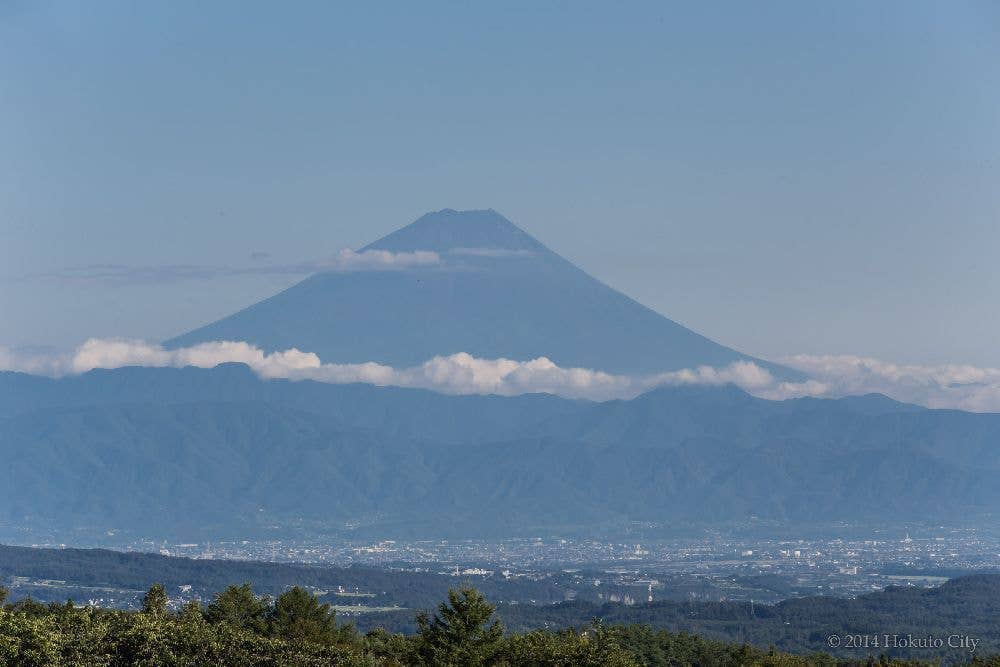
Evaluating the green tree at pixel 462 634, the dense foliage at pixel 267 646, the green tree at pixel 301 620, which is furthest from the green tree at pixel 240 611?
the green tree at pixel 462 634

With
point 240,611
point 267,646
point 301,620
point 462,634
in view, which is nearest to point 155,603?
point 240,611

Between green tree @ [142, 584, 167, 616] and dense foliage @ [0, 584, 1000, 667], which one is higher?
green tree @ [142, 584, 167, 616]

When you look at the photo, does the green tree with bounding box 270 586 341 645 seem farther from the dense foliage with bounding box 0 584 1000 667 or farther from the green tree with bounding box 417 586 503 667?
the green tree with bounding box 417 586 503 667

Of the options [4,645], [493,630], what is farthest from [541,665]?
[4,645]

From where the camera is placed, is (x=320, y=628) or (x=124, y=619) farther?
(x=320, y=628)

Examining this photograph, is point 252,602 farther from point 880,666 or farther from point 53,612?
point 880,666

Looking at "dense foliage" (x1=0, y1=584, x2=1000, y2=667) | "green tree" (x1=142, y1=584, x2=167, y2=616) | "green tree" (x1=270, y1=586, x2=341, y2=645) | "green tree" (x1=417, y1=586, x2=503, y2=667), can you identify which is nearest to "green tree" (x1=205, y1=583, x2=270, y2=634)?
"green tree" (x1=270, y1=586, x2=341, y2=645)

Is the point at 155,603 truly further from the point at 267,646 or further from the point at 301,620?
the point at 267,646
